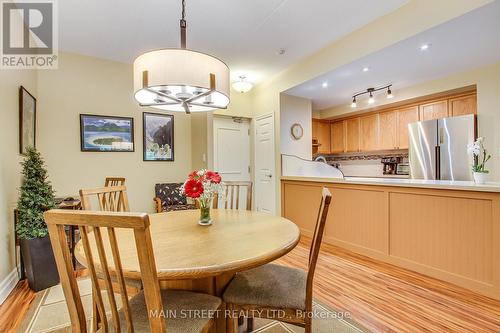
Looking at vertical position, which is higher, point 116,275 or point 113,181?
point 113,181

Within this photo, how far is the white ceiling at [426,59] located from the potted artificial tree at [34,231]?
3.55m

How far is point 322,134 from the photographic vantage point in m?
6.03

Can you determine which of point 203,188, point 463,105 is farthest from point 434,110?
point 203,188

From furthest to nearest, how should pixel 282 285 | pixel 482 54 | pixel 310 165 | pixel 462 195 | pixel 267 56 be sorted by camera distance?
1. pixel 310 165
2. pixel 267 56
3. pixel 482 54
4. pixel 462 195
5. pixel 282 285

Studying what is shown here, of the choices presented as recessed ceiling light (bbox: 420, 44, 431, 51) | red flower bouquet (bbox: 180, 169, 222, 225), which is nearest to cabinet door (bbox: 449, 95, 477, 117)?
recessed ceiling light (bbox: 420, 44, 431, 51)

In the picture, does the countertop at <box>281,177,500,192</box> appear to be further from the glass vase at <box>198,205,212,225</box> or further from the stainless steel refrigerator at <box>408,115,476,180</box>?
the glass vase at <box>198,205,212,225</box>

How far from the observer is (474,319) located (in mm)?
1791

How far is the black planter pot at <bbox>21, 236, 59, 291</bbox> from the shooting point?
7.36 feet

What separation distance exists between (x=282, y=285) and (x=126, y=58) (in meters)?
3.85

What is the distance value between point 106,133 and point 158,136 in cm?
76

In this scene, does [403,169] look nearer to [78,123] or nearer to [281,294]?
[281,294]

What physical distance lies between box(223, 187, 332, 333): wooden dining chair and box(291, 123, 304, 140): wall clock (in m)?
3.32

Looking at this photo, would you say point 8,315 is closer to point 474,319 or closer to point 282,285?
point 282,285

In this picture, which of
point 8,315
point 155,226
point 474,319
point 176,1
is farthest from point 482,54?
point 8,315
